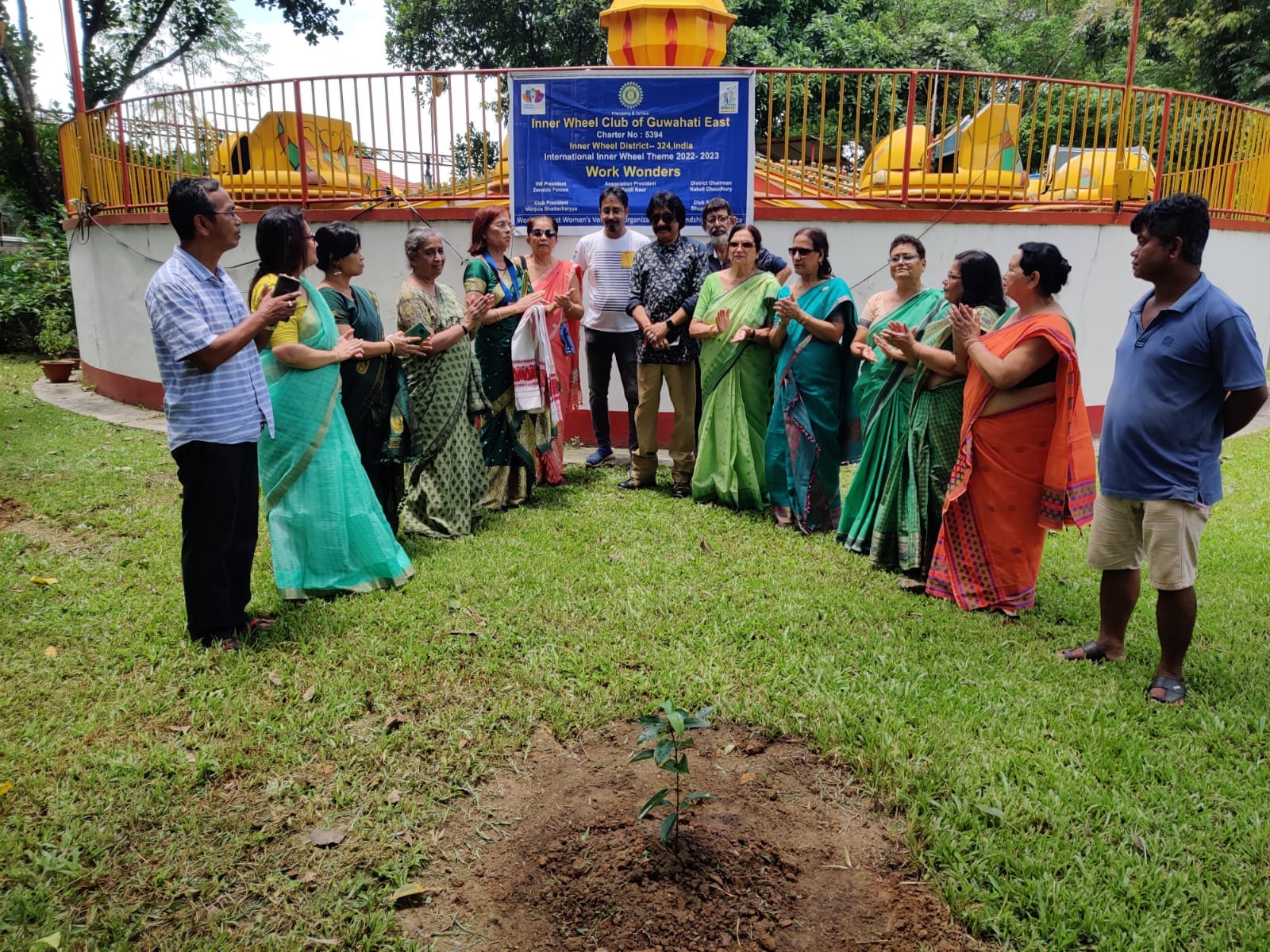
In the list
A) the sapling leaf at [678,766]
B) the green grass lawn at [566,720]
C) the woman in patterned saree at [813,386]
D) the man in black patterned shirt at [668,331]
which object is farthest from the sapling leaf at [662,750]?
the man in black patterned shirt at [668,331]

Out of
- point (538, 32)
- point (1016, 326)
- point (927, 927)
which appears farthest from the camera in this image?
point (538, 32)

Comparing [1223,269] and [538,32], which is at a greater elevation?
[538,32]

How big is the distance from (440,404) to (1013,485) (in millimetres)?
3185

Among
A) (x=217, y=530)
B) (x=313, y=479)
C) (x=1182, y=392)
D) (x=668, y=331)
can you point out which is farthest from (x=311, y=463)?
(x=1182, y=392)

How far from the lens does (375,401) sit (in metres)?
4.98

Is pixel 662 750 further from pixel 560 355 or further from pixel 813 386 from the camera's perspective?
pixel 560 355

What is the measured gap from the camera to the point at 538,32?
66.1 ft

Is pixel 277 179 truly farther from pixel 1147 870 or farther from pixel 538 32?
pixel 538 32

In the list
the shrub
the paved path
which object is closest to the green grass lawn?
the paved path

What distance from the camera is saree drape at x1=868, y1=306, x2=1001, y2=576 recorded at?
15.4 feet

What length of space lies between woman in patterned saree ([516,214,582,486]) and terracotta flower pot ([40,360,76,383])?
8.21m

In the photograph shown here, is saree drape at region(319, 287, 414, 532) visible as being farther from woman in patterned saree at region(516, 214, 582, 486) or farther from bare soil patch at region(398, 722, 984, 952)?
bare soil patch at region(398, 722, 984, 952)

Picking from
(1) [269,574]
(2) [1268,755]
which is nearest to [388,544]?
(1) [269,574]

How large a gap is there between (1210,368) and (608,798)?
8.72 feet
